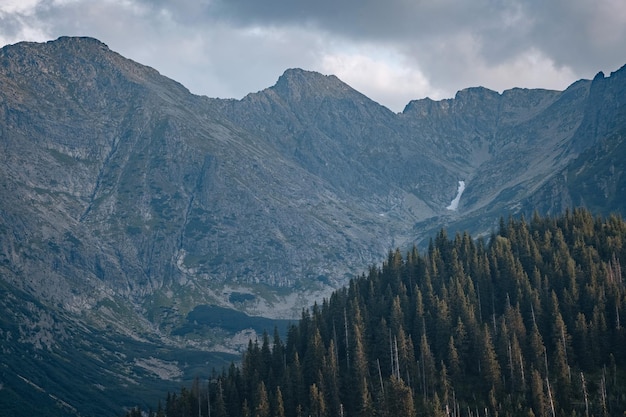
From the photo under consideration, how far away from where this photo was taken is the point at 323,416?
171250 mm

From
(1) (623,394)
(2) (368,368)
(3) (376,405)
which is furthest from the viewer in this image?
(2) (368,368)

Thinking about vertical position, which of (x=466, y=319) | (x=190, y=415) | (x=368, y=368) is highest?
(x=466, y=319)

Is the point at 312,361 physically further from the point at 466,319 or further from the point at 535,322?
the point at 535,322

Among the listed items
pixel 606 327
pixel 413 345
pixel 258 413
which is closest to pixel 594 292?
pixel 606 327

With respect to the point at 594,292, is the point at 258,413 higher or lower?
lower

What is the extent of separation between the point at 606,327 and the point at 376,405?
58942 mm

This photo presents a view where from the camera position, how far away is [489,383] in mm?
171375

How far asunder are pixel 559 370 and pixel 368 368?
46.7 m

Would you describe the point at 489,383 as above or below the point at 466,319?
below

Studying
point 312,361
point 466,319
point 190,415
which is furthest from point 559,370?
point 190,415

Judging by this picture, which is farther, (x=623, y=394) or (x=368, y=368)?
(x=368, y=368)

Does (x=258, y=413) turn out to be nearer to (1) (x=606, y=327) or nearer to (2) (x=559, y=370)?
(2) (x=559, y=370)

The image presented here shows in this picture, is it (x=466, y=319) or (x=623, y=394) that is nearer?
(x=623, y=394)

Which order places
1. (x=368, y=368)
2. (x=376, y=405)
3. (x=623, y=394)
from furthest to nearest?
1. (x=368, y=368)
2. (x=376, y=405)
3. (x=623, y=394)
